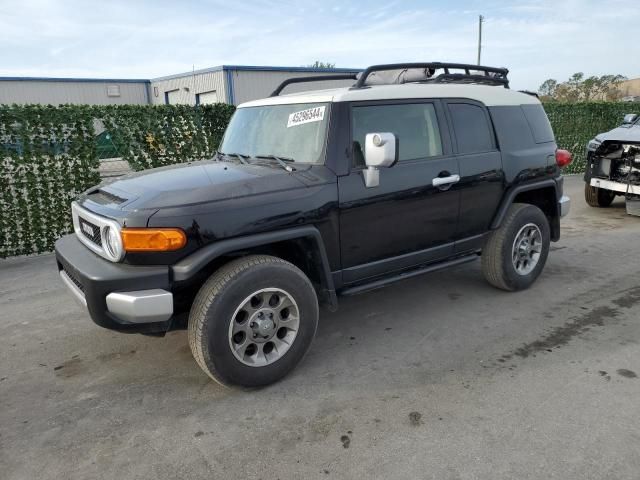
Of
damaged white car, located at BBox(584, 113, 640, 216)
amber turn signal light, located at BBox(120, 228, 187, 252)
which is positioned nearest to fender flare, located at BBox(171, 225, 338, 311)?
amber turn signal light, located at BBox(120, 228, 187, 252)

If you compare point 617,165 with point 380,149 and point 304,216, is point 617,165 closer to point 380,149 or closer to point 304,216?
point 380,149

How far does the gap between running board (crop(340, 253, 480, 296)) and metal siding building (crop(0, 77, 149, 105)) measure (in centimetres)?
2919

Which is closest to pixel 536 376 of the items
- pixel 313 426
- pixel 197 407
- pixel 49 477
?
pixel 313 426

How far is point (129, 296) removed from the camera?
2.65 m

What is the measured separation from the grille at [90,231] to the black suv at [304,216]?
0.06 feet

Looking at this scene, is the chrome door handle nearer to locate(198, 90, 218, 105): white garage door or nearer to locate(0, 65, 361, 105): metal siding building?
locate(0, 65, 361, 105): metal siding building

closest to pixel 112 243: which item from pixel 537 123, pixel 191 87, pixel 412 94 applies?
pixel 412 94

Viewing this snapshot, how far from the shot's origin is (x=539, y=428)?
262 centimetres

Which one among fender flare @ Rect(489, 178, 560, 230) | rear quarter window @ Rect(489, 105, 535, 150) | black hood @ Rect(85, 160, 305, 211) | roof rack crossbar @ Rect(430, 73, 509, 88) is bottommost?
fender flare @ Rect(489, 178, 560, 230)

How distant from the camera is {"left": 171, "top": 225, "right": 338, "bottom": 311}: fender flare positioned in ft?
8.98

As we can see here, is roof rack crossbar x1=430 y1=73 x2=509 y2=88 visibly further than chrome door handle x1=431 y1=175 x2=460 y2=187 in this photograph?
Yes

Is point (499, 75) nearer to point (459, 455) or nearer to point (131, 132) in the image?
point (459, 455)

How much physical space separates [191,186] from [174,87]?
1156 inches

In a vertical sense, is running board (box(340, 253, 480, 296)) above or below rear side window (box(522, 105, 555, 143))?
below
